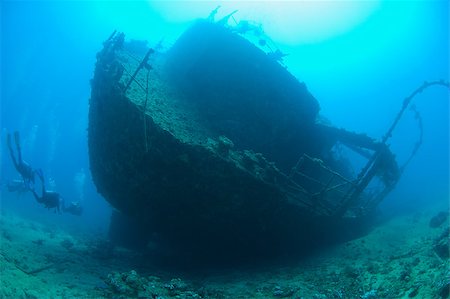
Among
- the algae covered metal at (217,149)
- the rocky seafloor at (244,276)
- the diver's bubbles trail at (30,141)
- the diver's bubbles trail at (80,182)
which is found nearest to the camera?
the rocky seafloor at (244,276)

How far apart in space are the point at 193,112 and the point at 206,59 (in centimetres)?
303

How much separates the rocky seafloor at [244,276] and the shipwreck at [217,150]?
123 cm

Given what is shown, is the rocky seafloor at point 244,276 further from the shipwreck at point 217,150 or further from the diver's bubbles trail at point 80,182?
the diver's bubbles trail at point 80,182

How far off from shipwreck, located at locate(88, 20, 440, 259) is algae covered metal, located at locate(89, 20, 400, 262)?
0.04 m

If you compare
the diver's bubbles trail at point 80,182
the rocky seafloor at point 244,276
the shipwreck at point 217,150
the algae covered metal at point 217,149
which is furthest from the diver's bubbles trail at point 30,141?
the rocky seafloor at point 244,276

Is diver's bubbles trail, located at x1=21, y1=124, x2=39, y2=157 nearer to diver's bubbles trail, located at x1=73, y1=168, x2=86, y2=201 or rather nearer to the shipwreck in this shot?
diver's bubbles trail, located at x1=73, y1=168, x2=86, y2=201

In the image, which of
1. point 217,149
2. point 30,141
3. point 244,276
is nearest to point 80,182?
point 244,276

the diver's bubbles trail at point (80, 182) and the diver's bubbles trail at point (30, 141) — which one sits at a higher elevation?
the diver's bubbles trail at point (30, 141)

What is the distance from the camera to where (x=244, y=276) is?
9000 millimetres

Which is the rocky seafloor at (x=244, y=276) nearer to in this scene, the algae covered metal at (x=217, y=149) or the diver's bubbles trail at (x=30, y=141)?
the algae covered metal at (x=217, y=149)

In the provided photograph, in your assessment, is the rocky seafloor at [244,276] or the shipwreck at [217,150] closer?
the rocky seafloor at [244,276]

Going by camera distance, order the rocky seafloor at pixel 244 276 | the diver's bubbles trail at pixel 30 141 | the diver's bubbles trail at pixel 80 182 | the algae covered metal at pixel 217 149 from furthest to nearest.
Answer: the diver's bubbles trail at pixel 30 141
the diver's bubbles trail at pixel 80 182
the algae covered metal at pixel 217 149
the rocky seafloor at pixel 244 276

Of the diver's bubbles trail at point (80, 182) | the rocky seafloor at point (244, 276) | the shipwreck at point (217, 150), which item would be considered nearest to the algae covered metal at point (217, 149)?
the shipwreck at point (217, 150)

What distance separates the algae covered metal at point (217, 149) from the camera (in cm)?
866
